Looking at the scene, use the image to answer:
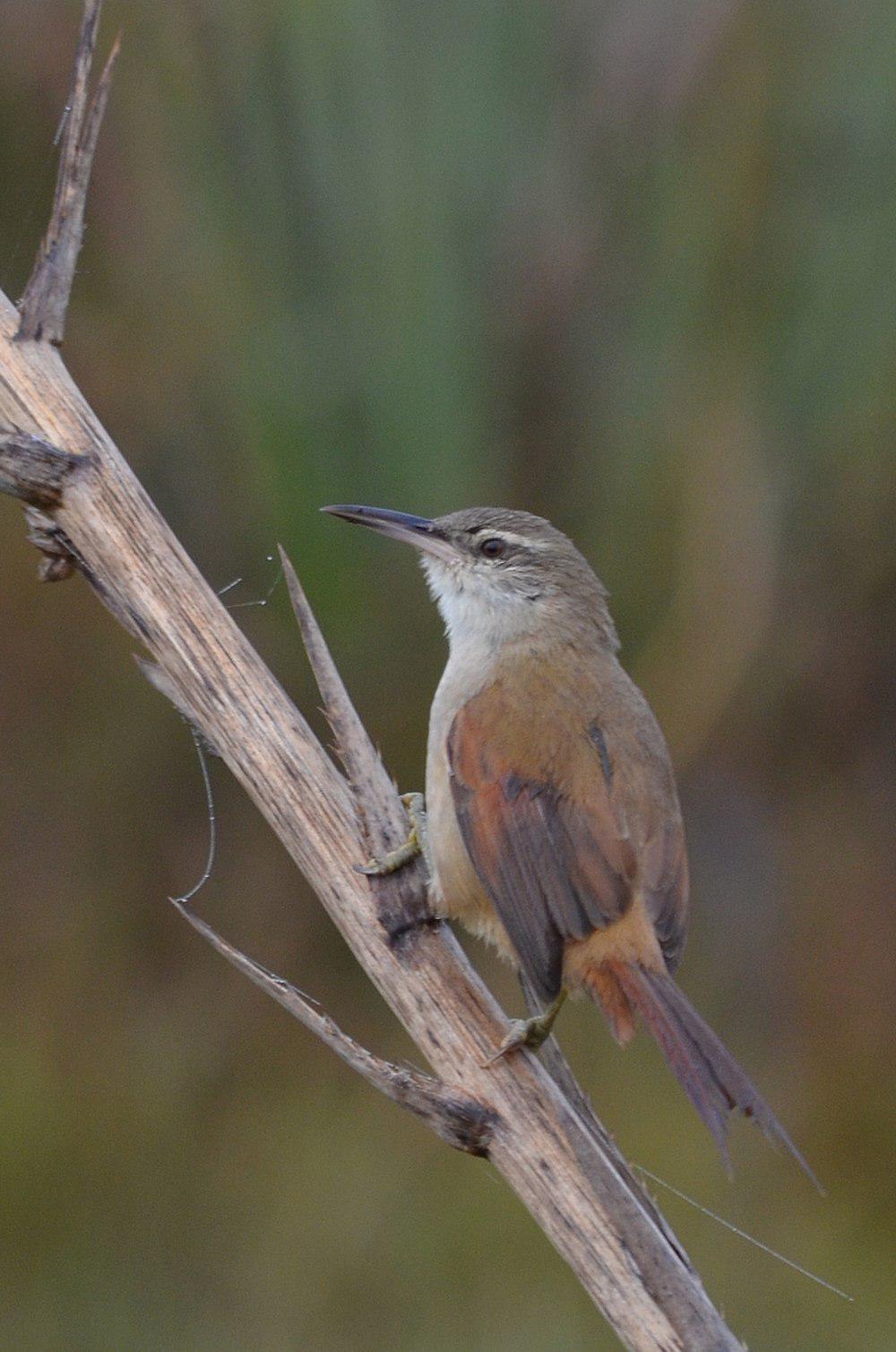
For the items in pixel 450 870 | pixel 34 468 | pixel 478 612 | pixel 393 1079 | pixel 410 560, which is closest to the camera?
pixel 393 1079

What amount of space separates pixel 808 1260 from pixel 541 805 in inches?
65.9

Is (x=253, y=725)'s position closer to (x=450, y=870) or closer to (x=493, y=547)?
(x=450, y=870)

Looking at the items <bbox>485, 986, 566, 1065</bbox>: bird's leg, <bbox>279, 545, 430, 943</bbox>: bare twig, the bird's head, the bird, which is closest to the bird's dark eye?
the bird's head

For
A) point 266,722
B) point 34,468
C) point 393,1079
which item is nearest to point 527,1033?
point 393,1079

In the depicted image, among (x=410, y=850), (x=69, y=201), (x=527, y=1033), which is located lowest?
(x=527, y=1033)

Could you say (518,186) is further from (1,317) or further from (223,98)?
(1,317)

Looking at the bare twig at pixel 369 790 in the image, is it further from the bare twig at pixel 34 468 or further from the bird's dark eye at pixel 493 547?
the bird's dark eye at pixel 493 547

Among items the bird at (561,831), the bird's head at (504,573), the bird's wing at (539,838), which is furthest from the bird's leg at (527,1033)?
the bird's head at (504,573)

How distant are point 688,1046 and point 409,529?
52.6 inches

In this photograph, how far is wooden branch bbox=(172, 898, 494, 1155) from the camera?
1.80 m

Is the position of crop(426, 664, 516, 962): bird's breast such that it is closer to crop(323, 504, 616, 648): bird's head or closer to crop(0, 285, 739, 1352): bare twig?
crop(0, 285, 739, 1352): bare twig

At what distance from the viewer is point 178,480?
12.4 feet

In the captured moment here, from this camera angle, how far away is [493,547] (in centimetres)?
308

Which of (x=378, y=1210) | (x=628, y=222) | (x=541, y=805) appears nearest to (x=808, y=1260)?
(x=378, y=1210)
